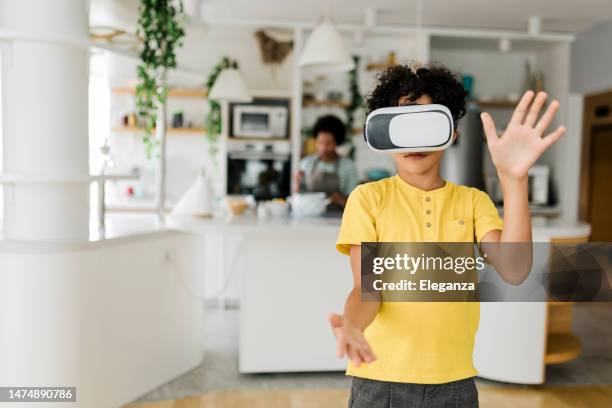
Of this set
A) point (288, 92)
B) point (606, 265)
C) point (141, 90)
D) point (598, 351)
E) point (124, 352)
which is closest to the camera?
point (606, 265)

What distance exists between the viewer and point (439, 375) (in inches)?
41.3

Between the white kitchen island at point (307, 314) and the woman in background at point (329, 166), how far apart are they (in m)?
0.80

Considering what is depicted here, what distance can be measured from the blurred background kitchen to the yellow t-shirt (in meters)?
0.29

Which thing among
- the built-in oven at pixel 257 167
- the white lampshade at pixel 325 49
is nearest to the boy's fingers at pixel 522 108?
the white lampshade at pixel 325 49

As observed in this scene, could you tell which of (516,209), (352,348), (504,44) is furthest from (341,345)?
(504,44)

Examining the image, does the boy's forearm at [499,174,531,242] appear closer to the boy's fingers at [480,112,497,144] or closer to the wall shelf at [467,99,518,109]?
the boy's fingers at [480,112,497,144]

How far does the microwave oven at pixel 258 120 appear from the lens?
494 cm

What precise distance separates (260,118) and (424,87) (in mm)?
4020

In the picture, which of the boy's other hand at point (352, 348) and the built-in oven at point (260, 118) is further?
the built-in oven at point (260, 118)

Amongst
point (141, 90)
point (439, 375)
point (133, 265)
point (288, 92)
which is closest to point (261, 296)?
point (133, 265)

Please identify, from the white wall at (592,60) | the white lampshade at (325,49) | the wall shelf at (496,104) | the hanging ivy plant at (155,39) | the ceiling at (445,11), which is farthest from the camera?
the wall shelf at (496,104)

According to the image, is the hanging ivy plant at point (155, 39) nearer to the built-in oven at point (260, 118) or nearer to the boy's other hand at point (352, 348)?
the built-in oven at point (260, 118)

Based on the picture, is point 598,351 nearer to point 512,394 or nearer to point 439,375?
point 512,394

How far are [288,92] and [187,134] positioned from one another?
3.31ft
